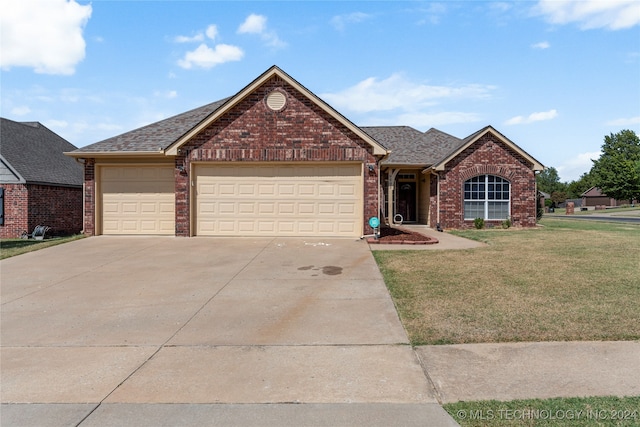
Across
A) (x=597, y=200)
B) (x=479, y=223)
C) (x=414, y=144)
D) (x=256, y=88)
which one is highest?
(x=256, y=88)

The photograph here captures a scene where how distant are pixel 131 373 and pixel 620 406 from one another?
14.7 feet

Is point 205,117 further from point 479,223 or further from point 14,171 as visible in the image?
point 479,223

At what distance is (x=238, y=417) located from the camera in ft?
10.9

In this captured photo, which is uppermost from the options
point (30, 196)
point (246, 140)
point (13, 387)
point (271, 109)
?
point (271, 109)

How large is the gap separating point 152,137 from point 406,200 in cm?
1328

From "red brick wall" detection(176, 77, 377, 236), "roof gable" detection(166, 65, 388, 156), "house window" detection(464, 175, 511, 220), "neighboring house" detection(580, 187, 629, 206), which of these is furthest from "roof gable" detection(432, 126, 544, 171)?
"neighboring house" detection(580, 187, 629, 206)

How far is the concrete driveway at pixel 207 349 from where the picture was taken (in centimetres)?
346

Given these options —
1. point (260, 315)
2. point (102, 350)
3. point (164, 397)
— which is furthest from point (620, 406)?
point (102, 350)

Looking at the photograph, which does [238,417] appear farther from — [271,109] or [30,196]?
[30,196]

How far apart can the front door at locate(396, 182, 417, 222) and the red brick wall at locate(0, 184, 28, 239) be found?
17684 millimetres

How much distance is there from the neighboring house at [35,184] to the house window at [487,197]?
62.4 feet

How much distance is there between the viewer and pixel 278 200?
584 inches

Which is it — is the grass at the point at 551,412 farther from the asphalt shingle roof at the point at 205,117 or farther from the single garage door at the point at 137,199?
the single garage door at the point at 137,199

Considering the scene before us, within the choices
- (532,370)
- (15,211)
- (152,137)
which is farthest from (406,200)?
(532,370)
